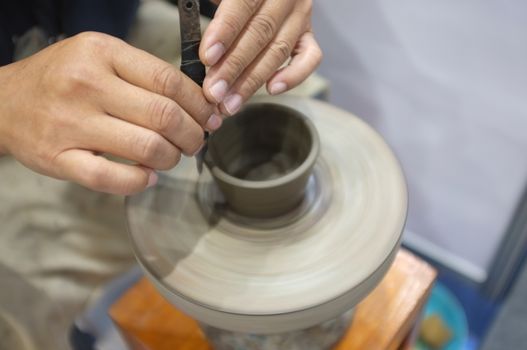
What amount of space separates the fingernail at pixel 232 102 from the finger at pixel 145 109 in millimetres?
71

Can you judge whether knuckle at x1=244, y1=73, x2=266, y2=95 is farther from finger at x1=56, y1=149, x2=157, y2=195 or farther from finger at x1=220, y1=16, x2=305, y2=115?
finger at x1=56, y1=149, x2=157, y2=195

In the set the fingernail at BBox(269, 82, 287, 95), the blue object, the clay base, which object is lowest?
the blue object

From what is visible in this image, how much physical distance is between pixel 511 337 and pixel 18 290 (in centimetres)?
116

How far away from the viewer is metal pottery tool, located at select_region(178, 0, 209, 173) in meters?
0.58

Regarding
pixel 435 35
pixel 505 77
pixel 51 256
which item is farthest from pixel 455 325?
pixel 51 256

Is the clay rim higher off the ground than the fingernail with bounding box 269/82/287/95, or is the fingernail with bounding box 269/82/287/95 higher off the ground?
the fingernail with bounding box 269/82/287/95

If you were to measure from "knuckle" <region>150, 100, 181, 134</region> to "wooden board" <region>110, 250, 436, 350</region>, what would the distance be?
0.45 meters

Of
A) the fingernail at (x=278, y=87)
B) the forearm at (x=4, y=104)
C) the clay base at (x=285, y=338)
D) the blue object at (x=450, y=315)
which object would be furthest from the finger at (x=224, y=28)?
the blue object at (x=450, y=315)

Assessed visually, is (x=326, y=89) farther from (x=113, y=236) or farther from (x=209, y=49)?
(x=209, y=49)

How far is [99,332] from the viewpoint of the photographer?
1099mm

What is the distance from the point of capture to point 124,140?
23.5 inches

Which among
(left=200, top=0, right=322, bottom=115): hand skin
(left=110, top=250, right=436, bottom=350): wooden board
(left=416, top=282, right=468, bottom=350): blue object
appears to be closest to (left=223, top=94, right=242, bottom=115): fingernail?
(left=200, top=0, right=322, bottom=115): hand skin

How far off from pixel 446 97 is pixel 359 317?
2.43 ft

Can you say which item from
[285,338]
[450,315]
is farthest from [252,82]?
[450,315]
